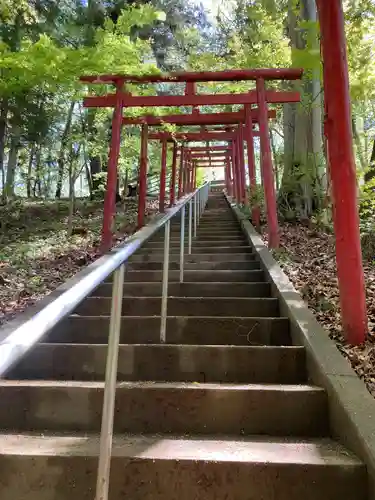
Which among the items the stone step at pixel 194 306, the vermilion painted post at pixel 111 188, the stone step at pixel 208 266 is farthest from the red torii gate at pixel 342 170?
the vermilion painted post at pixel 111 188

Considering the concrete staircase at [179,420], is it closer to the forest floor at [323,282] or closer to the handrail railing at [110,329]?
the forest floor at [323,282]

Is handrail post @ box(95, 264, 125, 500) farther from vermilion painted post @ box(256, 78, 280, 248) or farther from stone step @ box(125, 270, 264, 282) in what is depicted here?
vermilion painted post @ box(256, 78, 280, 248)

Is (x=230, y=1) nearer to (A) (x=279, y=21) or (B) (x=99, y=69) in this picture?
(A) (x=279, y=21)

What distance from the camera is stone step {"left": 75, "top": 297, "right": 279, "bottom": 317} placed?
14.5 feet

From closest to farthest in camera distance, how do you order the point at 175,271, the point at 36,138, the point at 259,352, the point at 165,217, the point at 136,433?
the point at 136,433 → the point at 259,352 → the point at 165,217 → the point at 175,271 → the point at 36,138

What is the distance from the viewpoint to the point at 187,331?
155 inches

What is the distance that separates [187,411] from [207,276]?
2992 mm

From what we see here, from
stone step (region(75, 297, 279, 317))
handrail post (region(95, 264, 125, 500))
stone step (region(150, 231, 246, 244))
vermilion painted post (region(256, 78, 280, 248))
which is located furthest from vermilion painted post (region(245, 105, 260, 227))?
handrail post (region(95, 264, 125, 500))

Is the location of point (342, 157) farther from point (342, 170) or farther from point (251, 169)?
point (251, 169)

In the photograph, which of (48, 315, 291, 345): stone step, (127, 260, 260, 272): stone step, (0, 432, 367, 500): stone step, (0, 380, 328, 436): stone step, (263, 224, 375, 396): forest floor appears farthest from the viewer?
(127, 260, 260, 272): stone step

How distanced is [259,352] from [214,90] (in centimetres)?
759

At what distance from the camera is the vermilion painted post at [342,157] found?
3.39 meters

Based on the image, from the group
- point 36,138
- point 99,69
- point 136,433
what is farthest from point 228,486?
point 36,138

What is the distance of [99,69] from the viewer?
6.77 m
